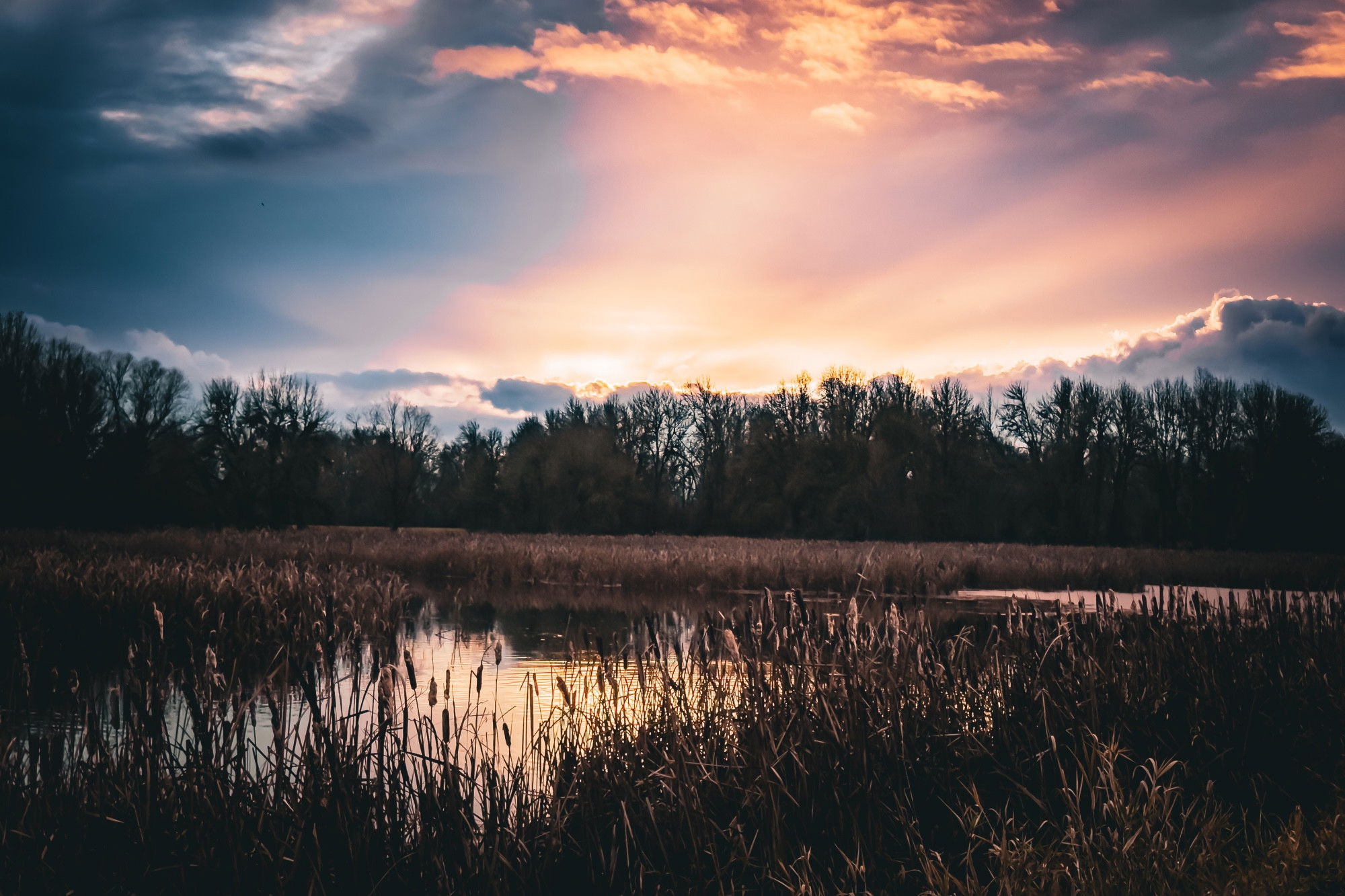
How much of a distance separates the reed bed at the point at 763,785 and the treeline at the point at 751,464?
1285 inches

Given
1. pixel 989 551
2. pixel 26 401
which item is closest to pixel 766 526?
pixel 989 551

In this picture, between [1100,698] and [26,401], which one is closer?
[1100,698]

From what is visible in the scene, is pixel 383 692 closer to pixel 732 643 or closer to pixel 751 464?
pixel 732 643

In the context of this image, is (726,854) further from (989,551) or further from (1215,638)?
(989,551)

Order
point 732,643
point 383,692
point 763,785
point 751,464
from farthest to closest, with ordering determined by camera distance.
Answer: point 751,464 < point 732,643 < point 763,785 < point 383,692

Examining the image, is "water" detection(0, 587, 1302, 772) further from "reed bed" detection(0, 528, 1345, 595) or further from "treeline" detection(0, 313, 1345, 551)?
"treeline" detection(0, 313, 1345, 551)

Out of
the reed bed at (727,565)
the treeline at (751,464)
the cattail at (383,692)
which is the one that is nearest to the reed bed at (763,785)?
the cattail at (383,692)

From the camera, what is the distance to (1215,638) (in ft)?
19.7

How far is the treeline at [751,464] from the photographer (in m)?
33.0

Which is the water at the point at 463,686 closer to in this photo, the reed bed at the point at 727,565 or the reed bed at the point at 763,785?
the reed bed at the point at 763,785

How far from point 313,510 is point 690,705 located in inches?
1759

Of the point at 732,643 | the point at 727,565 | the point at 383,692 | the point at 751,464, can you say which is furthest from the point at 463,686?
the point at 751,464

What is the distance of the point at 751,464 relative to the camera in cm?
4553

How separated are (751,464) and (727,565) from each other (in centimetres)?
2691
